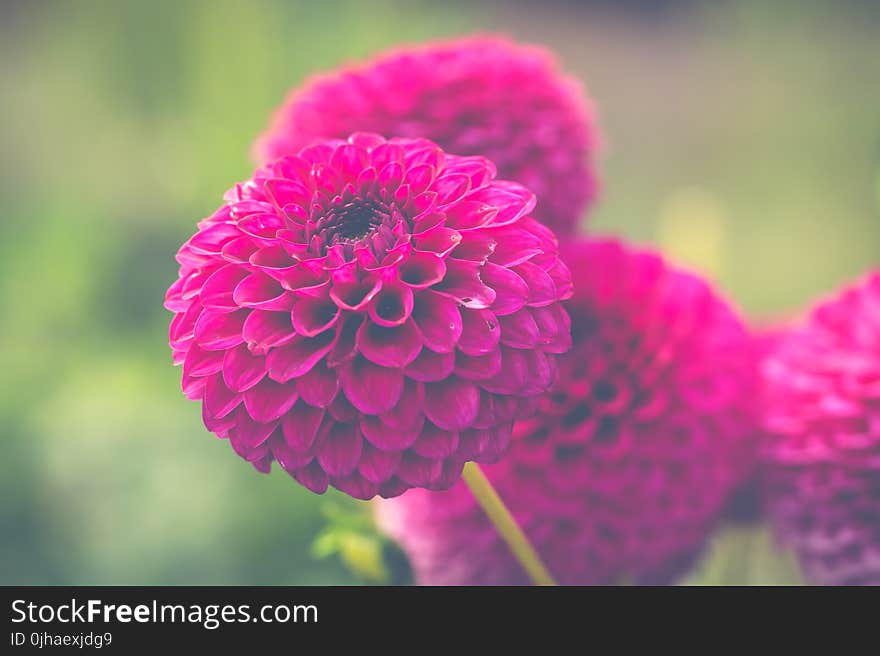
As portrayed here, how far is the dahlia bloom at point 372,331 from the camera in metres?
0.22

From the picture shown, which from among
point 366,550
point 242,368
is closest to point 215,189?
point 366,550

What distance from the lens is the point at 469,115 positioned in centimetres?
33

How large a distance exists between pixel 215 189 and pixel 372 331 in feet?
2.75

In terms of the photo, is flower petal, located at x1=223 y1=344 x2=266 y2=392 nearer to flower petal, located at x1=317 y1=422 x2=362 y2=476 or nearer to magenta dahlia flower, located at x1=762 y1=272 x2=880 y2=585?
flower petal, located at x1=317 y1=422 x2=362 y2=476

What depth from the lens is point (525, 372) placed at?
23cm

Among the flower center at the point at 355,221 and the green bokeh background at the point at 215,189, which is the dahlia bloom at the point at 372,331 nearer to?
the flower center at the point at 355,221

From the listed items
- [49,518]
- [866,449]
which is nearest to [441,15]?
[49,518]

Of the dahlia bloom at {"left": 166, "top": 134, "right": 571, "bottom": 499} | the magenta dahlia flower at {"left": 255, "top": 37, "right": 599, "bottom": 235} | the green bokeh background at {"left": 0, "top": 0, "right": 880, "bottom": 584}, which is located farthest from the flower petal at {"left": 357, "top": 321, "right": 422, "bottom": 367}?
the green bokeh background at {"left": 0, "top": 0, "right": 880, "bottom": 584}

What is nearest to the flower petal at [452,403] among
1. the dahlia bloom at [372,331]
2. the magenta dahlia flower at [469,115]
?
the dahlia bloom at [372,331]

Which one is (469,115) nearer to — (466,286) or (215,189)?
(466,286)

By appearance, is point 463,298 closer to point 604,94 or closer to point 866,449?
point 866,449

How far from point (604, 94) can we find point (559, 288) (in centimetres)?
166

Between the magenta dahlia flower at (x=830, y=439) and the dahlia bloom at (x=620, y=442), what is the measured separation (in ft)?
0.06

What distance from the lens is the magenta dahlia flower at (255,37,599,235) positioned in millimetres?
326
